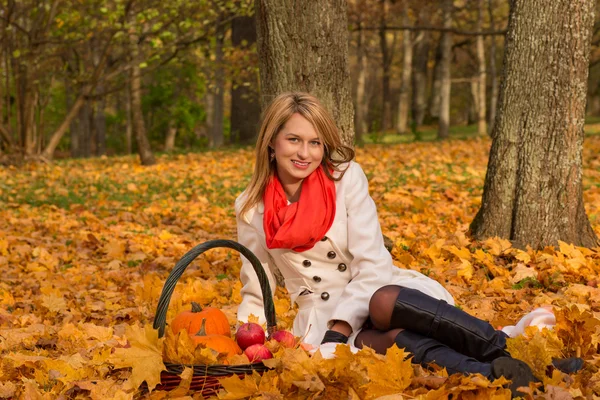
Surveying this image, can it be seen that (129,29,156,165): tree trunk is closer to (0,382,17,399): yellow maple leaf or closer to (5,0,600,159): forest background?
(5,0,600,159): forest background

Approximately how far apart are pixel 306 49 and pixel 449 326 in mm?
2507

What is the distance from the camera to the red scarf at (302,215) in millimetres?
3012

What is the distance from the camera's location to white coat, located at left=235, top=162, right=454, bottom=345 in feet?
9.99

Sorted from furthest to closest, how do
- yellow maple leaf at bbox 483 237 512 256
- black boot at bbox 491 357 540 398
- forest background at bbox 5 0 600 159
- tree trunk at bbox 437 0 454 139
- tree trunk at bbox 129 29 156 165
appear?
tree trunk at bbox 437 0 454 139
tree trunk at bbox 129 29 156 165
forest background at bbox 5 0 600 159
yellow maple leaf at bbox 483 237 512 256
black boot at bbox 491 357 540 398

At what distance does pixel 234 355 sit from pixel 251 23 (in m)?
15.4

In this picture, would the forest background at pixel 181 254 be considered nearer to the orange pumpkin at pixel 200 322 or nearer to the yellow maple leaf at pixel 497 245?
the yellow maple leaf at pixel 497 245

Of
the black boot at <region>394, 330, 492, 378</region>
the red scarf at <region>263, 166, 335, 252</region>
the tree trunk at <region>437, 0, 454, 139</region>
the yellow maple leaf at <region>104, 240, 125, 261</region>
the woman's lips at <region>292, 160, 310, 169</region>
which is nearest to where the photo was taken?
the black boot at <region>394, 330, 492, 378</region>

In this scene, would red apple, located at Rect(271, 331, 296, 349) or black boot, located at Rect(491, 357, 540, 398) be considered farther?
red apple, located at Rect(271, 331, 296, 349)

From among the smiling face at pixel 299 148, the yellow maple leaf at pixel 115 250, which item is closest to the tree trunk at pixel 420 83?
the yellow maple leaf at pixel 115 250

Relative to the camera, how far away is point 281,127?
3168 millimetres

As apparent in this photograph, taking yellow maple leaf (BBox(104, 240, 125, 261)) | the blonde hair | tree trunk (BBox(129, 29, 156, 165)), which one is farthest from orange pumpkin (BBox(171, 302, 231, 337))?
tree trunk (BBox(129, 29, 156, 165))

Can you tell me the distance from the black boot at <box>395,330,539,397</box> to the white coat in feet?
1.09

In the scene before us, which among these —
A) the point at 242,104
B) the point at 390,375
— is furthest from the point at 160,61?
the point at 390,375

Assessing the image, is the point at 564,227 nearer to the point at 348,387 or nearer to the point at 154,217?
the point at 348,387
